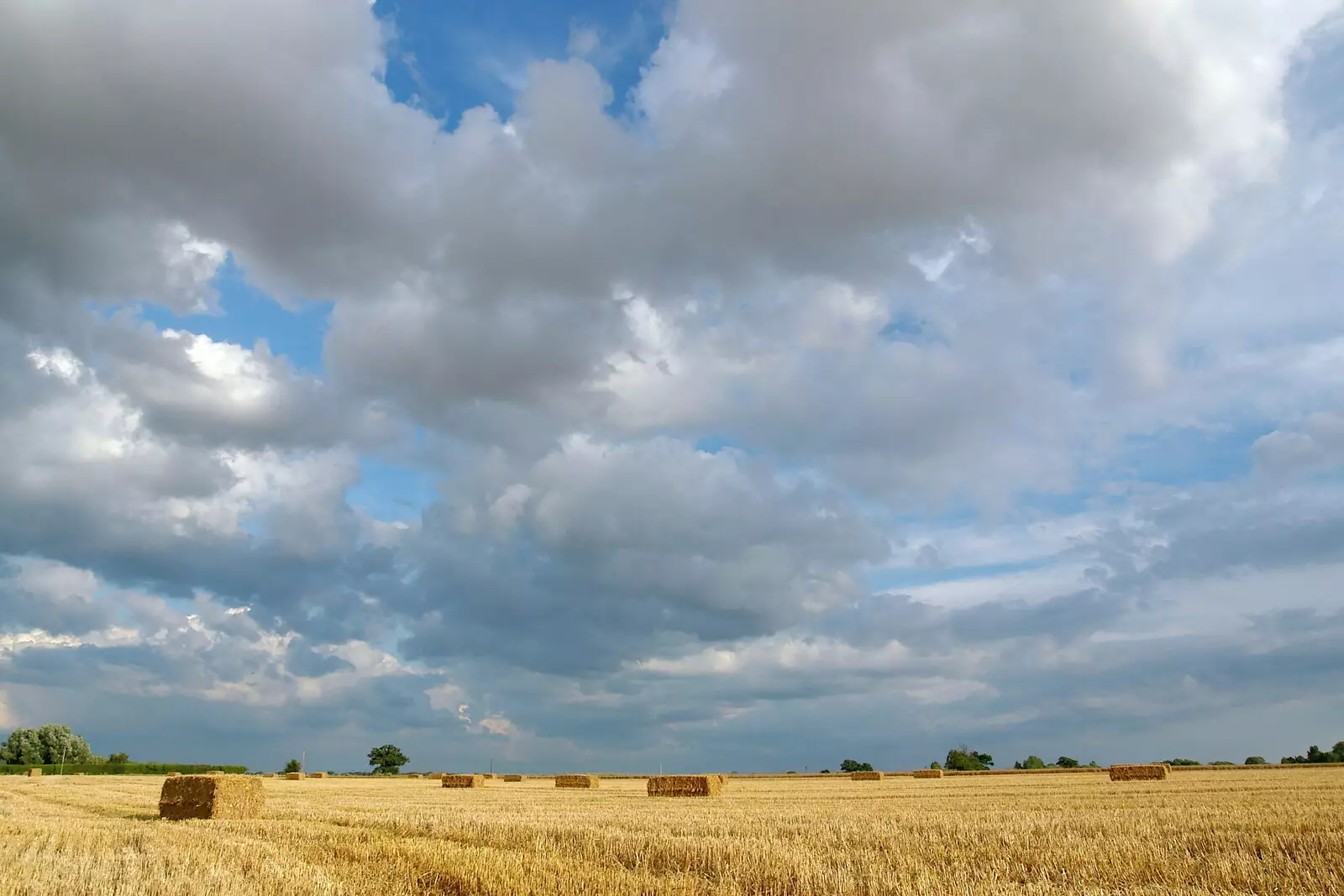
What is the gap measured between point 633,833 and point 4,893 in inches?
374

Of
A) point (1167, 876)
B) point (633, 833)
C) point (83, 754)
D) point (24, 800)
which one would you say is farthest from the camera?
point (83, 754)

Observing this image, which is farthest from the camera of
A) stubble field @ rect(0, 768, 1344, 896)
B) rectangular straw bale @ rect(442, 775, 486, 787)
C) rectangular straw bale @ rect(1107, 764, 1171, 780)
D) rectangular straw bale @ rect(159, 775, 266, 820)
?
rectangular straw bale @ rect(442, 775, 486, 787)

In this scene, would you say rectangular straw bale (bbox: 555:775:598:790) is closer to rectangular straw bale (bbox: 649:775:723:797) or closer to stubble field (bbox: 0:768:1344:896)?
rectangular straw bale (bbox: 649:775:723:797)

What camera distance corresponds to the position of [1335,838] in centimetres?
1383

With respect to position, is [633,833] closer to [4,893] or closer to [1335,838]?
[4,893]

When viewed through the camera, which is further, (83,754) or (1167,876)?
(83,754)

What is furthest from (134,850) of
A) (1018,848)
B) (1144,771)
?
(1144,771)

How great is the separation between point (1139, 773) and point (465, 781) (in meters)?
40.1

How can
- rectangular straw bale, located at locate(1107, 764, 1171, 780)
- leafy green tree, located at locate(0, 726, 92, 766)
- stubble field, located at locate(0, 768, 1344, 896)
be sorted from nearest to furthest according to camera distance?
stubble field, located at locate(0, 768, 1344, 896) → rectangular straw bale, located at locate(1107, 764, 1171, 780) → leafy green tree, located at locate(0, 726, 92, 766)

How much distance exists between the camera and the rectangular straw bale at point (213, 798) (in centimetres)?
2436

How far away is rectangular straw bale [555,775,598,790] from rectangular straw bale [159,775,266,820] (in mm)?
28154

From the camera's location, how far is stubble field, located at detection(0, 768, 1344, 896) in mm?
11281

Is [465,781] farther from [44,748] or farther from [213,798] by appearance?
[44,748]

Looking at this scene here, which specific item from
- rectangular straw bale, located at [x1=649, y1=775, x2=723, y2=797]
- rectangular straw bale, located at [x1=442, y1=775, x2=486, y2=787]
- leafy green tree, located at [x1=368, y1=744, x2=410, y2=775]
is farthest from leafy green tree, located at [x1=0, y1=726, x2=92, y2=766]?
rectangular straw bale, located at [x1=649, y1=775, x2=723, y2=797]
